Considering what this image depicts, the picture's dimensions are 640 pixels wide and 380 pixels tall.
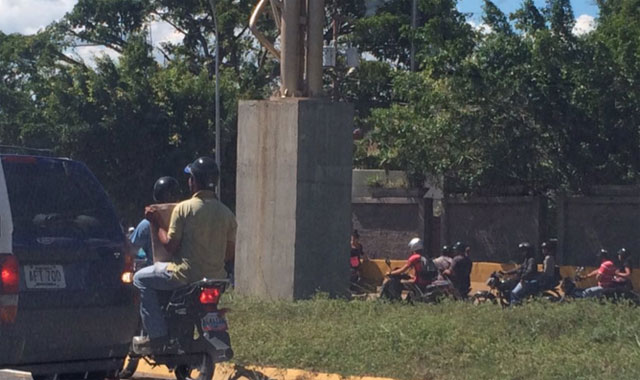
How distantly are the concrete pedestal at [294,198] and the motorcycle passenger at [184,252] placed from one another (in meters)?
5.52

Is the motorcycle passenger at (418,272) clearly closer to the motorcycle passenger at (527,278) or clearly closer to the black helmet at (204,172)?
the motorcycle passenger at (527,278)

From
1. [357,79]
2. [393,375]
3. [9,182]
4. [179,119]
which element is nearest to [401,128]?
[179,119]

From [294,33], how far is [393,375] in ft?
21.3

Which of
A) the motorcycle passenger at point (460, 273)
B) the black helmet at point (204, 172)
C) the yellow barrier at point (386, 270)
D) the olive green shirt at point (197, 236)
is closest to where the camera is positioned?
the olive green shirt at point (197, 236)

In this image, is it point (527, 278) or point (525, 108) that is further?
point (525, 108)

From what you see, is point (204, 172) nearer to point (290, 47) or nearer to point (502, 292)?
point (290, 47)

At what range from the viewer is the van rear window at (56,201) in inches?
276

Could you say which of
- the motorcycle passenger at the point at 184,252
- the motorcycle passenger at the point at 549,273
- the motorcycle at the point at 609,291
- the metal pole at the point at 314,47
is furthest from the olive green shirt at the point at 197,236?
the motorcycle passenger at the point at 549,273

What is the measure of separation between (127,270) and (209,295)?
63cm

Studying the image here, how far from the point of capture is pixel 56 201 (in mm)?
7277

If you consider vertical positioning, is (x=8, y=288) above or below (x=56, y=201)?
below

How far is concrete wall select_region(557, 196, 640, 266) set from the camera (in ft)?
69.2

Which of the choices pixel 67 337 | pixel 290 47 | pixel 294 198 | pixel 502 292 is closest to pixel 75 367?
pixel 67 337

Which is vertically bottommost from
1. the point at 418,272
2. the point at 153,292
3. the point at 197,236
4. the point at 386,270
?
the point at 386,270
